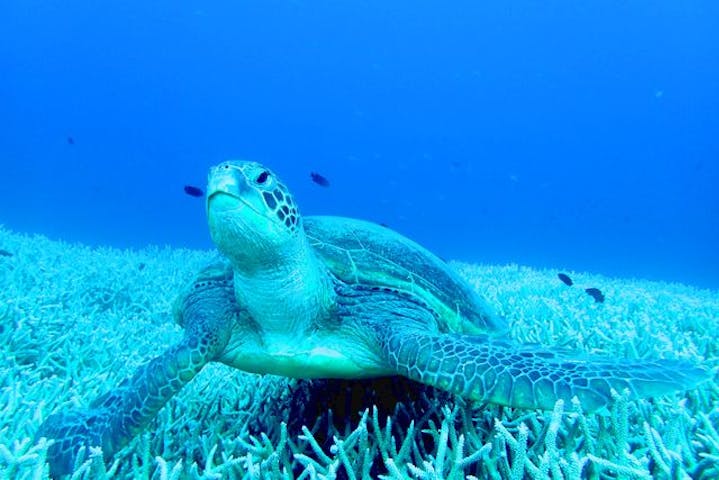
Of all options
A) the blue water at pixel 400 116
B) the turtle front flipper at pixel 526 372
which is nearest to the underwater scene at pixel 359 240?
the turtle front flipper at pixel 526 372

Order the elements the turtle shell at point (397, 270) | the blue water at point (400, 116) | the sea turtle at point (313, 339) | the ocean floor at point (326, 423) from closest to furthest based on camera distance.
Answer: the ocean floor at point (326, 423), the sea turtle at point (313, 339), the turtle shell at point (397, 270), the blue water at point (400, 116)

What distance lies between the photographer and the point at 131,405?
1.86 metres

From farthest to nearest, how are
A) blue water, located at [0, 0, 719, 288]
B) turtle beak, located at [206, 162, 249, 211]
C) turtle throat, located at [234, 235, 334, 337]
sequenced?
1. blue water, located at [0, 0, 719, 288]
2. turtle throat, located at [234, 235, 334, 337]
3. turtle beak, located at [206, 162, 249, 211]

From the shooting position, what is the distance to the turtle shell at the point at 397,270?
Result: 2.60 m

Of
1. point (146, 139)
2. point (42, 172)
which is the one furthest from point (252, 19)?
point (42, 172)

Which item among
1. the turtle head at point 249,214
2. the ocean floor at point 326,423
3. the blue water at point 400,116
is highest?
the blue water at point 400,116

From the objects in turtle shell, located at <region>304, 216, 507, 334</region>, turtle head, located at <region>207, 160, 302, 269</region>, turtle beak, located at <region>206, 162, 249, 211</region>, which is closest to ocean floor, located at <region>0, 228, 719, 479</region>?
turtle shell, located at <region>304, 216, 507, 334</region>

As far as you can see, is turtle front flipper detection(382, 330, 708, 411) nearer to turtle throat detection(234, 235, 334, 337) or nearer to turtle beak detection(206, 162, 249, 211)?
turtle throat detection(234, 235, 334, 337)

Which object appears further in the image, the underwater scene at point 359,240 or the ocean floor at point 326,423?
the underwater scene at point 359,240

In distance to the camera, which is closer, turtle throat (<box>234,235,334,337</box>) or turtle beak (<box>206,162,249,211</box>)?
turtle beak (<box>206,162,249,211</box>)

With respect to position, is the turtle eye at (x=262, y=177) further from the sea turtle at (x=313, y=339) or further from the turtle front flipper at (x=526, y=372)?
the turtle front flipper at (x=526, y=372)

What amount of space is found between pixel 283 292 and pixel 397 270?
860 millimetres

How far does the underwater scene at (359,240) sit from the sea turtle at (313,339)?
13 millimetres

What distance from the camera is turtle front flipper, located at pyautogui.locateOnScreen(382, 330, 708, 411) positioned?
1.48 m
